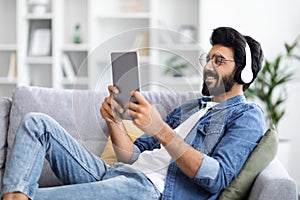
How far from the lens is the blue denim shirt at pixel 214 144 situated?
2.07m

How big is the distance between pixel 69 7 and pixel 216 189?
3.13 metres

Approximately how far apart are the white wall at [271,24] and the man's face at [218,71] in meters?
2.34

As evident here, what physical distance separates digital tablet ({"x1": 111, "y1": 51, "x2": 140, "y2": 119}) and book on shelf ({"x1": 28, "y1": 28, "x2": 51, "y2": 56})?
9.56 feet

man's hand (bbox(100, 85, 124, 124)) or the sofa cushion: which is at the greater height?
man's hand (bbox(100, 85, 124, 124))

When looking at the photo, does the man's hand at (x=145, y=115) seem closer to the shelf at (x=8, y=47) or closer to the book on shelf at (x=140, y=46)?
the book on shelf at (x=140, y=46)

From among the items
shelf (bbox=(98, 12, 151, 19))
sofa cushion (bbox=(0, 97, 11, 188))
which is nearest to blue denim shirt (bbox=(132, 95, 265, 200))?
sofa cushion (bbox=(0, 97, 11, 188))

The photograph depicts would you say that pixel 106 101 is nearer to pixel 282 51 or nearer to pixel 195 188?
pixel 195 188

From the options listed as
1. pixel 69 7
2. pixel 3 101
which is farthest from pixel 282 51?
pixel 3 101

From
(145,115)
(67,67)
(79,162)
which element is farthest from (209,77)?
(67,67)

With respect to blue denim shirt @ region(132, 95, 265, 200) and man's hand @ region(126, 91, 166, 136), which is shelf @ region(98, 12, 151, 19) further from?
man's hand @ region(126, 91, 166, 136)

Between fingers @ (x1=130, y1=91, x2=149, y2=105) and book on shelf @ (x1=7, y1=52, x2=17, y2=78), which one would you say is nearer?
fingers @ (x1=130, y1=91, x2=149, y2=105)

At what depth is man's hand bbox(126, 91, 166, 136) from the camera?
191 centimetres

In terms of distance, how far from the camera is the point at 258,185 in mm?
2090

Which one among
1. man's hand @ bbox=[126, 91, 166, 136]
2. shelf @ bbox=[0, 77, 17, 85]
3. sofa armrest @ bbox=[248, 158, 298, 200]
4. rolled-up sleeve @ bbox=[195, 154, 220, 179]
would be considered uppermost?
man's hand @ bbox=[126, 91, 166, 136]
